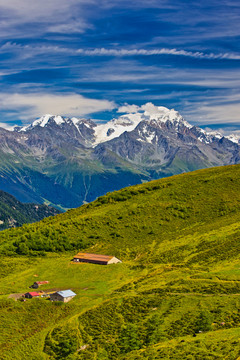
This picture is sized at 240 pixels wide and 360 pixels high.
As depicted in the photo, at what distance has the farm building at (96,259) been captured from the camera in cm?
9650

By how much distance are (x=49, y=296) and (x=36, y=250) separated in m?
33.6

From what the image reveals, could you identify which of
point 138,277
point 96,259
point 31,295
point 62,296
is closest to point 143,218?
point 96,259

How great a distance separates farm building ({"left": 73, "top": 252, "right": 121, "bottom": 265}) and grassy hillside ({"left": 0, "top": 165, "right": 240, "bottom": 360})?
2.46 m

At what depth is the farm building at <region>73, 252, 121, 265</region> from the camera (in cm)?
9650

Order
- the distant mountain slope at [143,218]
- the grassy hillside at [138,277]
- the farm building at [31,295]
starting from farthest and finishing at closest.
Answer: the distant mountain slope at [143,218], the farm building at [31,295], the grassy hillside at [138,277]

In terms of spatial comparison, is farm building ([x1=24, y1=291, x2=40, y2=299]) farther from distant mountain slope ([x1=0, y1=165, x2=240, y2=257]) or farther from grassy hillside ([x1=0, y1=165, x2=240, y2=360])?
distant mountain slope ([x1=0, y1=165, x2=240, y2=257])

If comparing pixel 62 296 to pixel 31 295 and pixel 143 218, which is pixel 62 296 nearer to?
pixel 31 295

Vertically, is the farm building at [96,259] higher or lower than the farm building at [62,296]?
lower

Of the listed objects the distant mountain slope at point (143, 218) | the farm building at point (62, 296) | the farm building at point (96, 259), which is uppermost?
the distant mountain slope at point (143, 218)

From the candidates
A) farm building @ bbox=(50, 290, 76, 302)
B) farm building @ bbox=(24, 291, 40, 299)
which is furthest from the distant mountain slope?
farm building @ bbox=(24, 291, 40, 299)

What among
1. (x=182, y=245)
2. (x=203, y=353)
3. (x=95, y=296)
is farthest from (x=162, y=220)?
(x=203, y=353)

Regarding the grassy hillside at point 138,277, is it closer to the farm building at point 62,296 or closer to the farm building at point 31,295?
the farm building at point 62,296

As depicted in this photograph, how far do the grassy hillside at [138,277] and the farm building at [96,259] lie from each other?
8.08 feet

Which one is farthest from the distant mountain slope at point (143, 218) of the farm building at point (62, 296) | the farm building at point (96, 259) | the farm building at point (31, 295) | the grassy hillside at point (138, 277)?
the farm building at point (31, 295)
